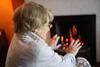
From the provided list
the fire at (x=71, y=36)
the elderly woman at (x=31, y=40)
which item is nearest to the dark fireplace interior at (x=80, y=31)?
the fire at (x=71, y=36)

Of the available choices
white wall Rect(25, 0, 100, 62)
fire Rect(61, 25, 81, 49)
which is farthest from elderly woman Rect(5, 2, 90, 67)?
fire Rect(61, 25, 81, 49)

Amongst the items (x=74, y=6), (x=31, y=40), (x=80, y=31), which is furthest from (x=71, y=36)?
(x=31, y=40)

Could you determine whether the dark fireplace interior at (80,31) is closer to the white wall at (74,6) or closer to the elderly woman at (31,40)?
the white wall at (74,6)

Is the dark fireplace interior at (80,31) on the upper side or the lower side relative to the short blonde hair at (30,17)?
lower

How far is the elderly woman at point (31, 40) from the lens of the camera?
1.27 m

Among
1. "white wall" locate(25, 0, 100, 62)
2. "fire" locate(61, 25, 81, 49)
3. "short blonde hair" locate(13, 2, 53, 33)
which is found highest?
"short blonde hair" locate(13, 2, 53, 33)

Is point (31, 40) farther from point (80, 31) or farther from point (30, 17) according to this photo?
point (80, 31)

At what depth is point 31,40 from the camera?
4.29 ft

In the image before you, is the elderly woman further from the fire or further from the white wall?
the fire

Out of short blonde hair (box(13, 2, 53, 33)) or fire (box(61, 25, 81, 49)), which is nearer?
short blonde hair (box(13, 2, 53, 33))

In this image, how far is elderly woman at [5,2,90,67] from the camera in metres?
1.27

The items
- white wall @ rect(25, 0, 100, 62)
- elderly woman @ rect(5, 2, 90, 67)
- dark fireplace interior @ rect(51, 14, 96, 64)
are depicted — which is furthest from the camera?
dark fireplace interior @ rect(51, 14, 96, 64)

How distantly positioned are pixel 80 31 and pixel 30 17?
6.36 feet

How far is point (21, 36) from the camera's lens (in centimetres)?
133
